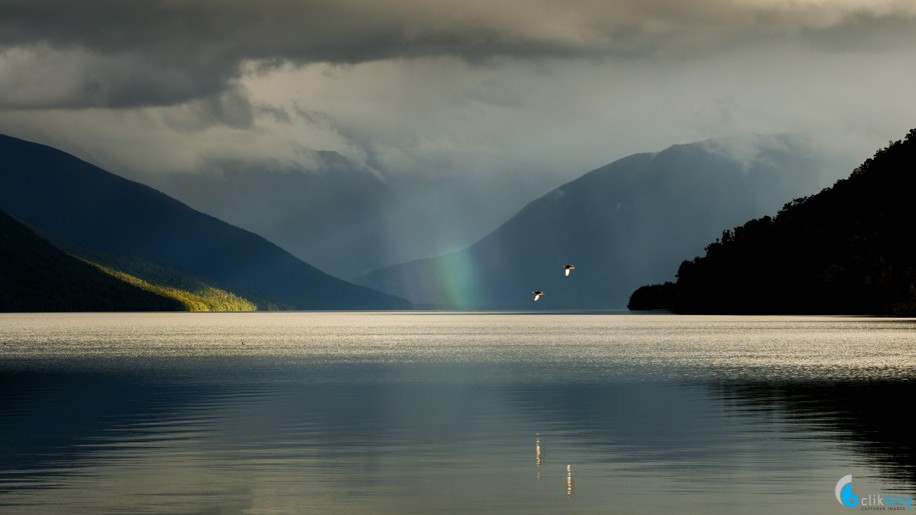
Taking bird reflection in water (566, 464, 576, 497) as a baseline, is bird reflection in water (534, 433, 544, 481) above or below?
above

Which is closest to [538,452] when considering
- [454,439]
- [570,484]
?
[454,439]

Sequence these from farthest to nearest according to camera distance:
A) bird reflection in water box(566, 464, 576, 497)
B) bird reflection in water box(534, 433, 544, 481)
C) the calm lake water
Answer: bird reflection in water box(534, 433, 544, 481)
bird reflection in water box(566, 464, 576, 497)
the calm lake water

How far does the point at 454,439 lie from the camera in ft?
167

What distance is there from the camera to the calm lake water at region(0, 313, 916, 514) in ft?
118

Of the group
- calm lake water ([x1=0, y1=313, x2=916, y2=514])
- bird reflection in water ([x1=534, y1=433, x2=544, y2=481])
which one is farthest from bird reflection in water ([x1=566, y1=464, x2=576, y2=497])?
bird reflection in water ([x1=534, y1=433, x2=544, y2=481])

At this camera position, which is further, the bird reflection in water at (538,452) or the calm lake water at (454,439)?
the bird reflection in water at (538,452)

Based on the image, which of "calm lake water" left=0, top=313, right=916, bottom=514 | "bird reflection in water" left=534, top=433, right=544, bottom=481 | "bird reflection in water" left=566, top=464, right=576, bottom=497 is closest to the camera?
"calm lake water" left=0, top=313, right=916, bottom=514

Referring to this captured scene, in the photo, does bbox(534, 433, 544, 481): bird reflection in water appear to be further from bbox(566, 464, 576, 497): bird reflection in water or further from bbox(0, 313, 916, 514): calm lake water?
bbox(566, 464, 576, 497): bird reflection in water

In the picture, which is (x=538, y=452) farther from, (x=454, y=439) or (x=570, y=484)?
(x=570, y=484)

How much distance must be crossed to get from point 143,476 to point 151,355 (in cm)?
9720

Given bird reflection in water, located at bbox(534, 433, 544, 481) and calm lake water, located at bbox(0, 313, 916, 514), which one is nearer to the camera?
calm lake water, located at bbox(0, 313, 916, 514)

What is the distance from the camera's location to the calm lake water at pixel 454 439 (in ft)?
118

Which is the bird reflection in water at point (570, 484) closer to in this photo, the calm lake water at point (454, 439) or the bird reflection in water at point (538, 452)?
the calm lake water at point (454, 439)

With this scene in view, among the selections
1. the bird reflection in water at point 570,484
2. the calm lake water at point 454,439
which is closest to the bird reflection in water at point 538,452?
the calm lake water at point 454,439
